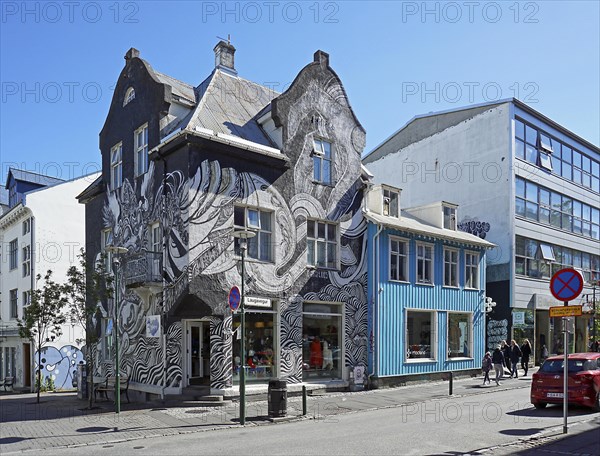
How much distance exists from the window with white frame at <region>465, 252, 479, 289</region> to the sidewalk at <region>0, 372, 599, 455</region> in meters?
6.16

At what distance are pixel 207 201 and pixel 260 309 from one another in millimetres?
4036

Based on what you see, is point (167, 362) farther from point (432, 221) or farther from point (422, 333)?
point (432, 221)

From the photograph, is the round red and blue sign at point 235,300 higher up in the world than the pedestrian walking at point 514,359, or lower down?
higher up

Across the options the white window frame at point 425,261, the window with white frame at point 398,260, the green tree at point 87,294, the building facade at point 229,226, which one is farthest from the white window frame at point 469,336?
the green tree at point 87,294

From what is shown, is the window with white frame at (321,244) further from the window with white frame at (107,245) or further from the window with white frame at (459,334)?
the window with white frame at (107,245)

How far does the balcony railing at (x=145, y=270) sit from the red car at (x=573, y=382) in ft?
37.9

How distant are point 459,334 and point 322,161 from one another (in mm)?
10604

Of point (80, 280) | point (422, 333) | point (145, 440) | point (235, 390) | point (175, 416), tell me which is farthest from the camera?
point (422, 333)

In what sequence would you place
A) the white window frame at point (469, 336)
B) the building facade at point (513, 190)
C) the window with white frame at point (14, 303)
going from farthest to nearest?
the window with white frame at point (14, 303) → the building facade at point (513, 190) → the white window frame at point (469, 336)

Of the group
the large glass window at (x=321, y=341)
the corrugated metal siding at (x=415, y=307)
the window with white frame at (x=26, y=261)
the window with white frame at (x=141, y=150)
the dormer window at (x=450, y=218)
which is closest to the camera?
the large glass window at (x=321, y=341)

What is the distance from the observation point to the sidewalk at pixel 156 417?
488 inches

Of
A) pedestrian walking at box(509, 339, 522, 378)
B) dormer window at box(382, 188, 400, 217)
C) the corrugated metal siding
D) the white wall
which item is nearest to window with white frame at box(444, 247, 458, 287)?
the corrugated metal siding

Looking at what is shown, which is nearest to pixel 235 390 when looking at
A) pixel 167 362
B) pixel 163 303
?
pixel 167 362

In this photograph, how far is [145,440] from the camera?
12547 mm
